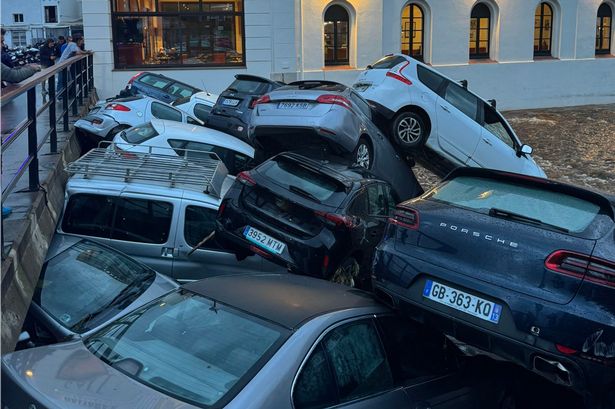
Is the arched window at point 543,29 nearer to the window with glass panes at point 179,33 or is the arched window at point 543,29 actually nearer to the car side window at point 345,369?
the window with glass panes at point 179,33

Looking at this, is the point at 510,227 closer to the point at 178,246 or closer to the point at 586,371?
the point at 586,371

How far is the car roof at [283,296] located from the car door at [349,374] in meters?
0.16

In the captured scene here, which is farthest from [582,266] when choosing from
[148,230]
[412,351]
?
[148,230]

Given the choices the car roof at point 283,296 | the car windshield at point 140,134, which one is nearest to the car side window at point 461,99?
the car windshield at point 140,134

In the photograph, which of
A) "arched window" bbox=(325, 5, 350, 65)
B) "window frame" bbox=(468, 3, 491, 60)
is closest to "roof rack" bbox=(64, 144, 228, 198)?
"arched window" bbox=(325, 5, 350, 65)

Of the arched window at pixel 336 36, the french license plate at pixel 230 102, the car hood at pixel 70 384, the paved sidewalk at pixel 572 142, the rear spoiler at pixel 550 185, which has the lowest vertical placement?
the paved sidewalk at pixel 572 142

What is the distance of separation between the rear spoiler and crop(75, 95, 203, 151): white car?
23.7 ft

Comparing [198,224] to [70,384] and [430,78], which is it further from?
[430,78]

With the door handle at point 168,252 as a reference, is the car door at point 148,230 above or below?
above

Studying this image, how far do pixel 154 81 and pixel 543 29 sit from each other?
55.4 ft

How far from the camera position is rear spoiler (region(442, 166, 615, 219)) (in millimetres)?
4453

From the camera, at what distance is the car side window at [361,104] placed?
351 inches

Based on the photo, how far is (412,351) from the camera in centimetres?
408

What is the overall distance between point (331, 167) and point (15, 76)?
3.14 metres
